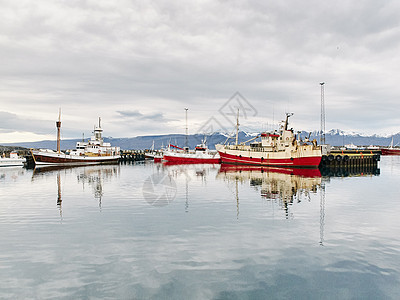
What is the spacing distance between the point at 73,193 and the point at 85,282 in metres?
23.4

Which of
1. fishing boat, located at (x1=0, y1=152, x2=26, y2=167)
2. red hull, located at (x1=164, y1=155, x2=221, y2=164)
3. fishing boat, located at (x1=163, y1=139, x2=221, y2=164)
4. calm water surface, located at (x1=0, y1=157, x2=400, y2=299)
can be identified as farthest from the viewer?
fishing boat, located at (x1=163, y1=139, x2=221, y2=164)

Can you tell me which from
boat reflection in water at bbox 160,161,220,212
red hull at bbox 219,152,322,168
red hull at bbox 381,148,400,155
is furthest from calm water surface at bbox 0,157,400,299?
red hull at bbox 381,148,400,155

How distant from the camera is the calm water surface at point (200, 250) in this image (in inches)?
390

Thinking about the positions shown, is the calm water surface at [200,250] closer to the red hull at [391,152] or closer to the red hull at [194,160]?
the red hull at [194,160]

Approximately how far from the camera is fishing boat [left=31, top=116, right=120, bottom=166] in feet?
276

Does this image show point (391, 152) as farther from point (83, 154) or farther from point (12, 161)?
point (12, 161)

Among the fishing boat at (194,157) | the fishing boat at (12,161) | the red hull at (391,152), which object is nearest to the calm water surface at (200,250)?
the fishing boat at (12,161)

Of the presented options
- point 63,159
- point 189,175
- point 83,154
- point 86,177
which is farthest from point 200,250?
point 83,154

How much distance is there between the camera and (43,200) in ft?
89.1

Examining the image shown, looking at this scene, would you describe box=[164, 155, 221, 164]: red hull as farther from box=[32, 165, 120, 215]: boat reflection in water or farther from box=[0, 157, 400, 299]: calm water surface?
box=[0, 157, 400, 299]: calm water surface

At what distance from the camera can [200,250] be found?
13570mm

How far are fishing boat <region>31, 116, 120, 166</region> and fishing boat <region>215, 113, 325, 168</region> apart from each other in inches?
1782

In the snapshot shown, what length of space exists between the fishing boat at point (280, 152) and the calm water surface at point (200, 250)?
1788 inches

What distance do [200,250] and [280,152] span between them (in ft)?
215
